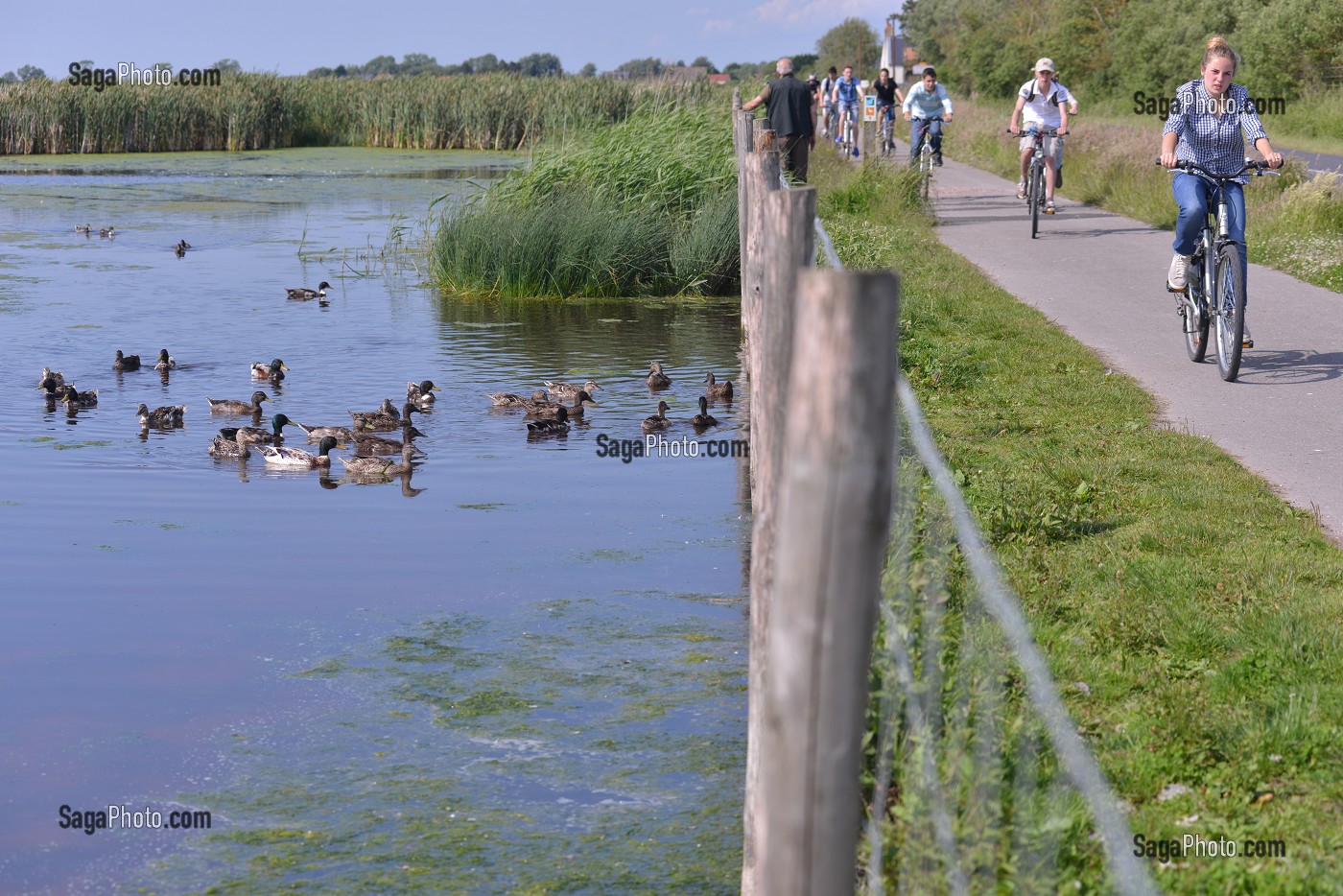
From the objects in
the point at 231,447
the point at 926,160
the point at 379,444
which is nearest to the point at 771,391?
the point at 379,444

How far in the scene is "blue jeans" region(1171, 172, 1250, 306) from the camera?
34.9 ft

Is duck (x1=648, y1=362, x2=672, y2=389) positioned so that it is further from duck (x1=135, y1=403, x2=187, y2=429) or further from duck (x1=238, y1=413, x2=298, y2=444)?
duck (x1=135, y1=403, x2=187, y2=429)

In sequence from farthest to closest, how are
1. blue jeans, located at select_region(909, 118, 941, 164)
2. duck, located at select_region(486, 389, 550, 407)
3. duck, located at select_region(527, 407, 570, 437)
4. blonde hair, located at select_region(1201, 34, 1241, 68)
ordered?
blue jeans, located at select_region(909, 118, 941, 164), duck, located at select_region(486, 389, 550, 407), duck, located at select_region(527, 407, 570, 437), blonde hair, located at select_region(1201, 34, 1241, 68)

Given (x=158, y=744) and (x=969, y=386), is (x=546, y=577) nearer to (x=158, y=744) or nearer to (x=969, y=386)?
(x=158, y=744)

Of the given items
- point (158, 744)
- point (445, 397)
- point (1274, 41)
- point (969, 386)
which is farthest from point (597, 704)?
point (1274, 41)

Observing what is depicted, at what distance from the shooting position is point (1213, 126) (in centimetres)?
1062

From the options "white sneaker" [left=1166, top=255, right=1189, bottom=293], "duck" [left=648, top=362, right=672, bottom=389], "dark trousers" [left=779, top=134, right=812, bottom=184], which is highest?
"dark trousers" [left=779, top=134, right=812, bottom=184]

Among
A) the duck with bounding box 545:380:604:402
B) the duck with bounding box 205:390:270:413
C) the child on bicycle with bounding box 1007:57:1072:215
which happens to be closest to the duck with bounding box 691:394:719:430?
the duck with bounding box 545:380:604:402

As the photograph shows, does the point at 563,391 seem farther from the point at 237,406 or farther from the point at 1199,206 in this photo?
the point at 1199,206

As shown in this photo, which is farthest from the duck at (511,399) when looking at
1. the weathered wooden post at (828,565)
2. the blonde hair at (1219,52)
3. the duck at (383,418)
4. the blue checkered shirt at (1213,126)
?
the weathered wooden post at (828,565)

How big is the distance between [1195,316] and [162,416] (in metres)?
8.37

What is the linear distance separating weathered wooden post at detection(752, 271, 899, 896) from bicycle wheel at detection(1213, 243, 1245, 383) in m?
8.55

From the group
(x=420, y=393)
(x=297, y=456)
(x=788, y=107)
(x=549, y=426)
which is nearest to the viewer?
(x=297, y=456)

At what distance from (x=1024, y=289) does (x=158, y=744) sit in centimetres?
1113
